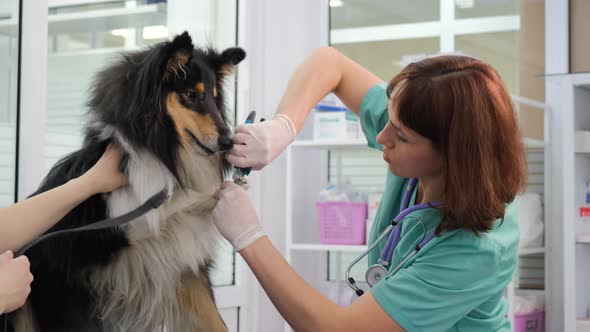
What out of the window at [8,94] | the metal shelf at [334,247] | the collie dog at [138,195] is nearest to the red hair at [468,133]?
the collie dog at [138,195]

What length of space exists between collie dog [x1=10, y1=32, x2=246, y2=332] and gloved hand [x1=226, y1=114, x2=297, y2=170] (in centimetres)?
4

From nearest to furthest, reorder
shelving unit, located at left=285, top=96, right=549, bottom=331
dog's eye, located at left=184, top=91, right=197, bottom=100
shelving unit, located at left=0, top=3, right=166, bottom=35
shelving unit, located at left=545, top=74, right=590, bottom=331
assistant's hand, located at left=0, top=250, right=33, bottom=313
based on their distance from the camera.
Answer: assistant's hand, located at left=0, top=250, right=33, bottom=313, dog's eye, located at left=184, top=91, right=197, bottom=100, shelving unit, located at left=0, top=3, right=166, bottom=35, shelving unit, located at left=545, top=74, right=590, bottom=331, shelving unit, located at left=285, top=96, right=549, bottom=331

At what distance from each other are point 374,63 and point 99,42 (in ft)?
5.25

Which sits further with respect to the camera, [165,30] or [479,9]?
[479,9]

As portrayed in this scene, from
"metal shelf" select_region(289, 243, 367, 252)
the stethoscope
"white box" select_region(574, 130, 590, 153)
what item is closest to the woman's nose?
the stethoscope

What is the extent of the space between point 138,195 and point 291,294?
1.49 ft

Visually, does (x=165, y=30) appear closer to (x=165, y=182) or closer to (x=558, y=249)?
(x=165, y=182)

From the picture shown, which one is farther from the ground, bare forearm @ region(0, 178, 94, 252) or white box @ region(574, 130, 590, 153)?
white box @ region(574, 130, 590, 153)

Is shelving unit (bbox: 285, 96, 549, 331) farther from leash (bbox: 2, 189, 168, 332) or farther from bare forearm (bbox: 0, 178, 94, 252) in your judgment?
bare forearm (bbox: 0, 178, 94, 252)

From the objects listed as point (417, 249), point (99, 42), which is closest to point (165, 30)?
point (99, 42)

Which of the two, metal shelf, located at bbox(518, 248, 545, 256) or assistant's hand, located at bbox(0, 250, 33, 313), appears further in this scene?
metal shelf, located at bbox(518, 248, 545, 256)

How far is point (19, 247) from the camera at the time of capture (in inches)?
62.9

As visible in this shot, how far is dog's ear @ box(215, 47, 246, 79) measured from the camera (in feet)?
6.14

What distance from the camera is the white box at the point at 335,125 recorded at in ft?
11.5
